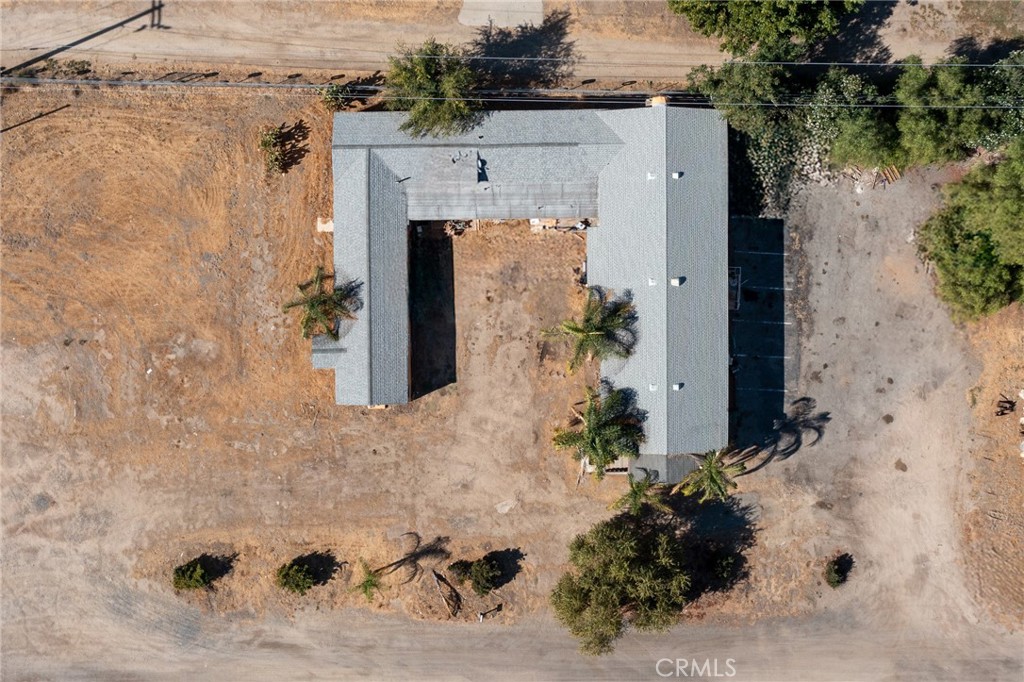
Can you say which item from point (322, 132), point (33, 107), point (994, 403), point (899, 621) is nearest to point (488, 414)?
point (322, 132)

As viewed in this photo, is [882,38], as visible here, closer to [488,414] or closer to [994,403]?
[994,403]

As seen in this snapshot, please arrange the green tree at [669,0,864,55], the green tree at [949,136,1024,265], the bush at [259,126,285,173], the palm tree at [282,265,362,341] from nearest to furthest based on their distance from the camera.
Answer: the green tree at [949,136,1024,265] < the green tree at [669,0,864,55] < the palm tree at [282,265,362,341] < the bush at [259,126,285,173]

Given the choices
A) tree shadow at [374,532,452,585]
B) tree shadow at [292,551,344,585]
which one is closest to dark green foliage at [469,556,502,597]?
tree shadow at [374,532,452,585]

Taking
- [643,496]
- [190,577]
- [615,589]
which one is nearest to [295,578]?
[190,577]

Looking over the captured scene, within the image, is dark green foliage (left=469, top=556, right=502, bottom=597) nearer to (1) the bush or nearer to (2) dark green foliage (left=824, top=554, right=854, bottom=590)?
(2) dark green foliage (left=824, top=554, right=854, bottom=590)

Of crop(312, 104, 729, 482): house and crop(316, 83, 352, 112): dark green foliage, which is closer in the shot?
crop(312, 104, 729, 482): house

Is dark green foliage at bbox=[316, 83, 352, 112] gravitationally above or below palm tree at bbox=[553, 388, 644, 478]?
above

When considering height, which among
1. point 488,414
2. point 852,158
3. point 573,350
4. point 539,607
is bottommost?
point 539,607
